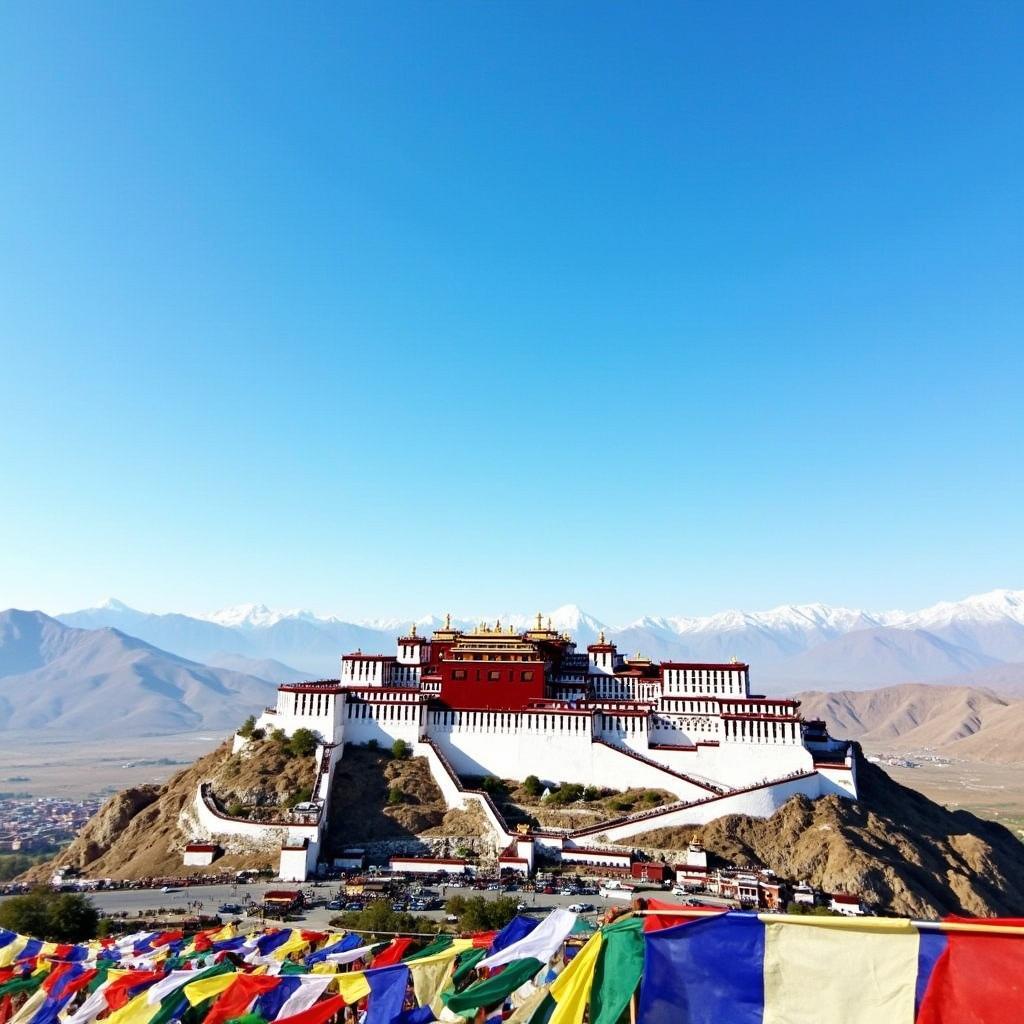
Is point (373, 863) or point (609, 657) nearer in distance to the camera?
point (373, 863)

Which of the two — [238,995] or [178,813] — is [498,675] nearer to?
[178,813]

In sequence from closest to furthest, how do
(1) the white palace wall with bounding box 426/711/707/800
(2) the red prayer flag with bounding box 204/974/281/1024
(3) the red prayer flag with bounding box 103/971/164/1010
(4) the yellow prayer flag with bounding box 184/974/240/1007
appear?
(2) the red prayer flag with bounding box 204/974/281/1024
(4) the yellow prayer flag with bounding box 184/974/240/1007
(3) the red prayer flag with bounding box 103/971/164/1010
(1) the white palace wall with bounding box 426/711/707/800

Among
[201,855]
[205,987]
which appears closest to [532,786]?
[201,855]

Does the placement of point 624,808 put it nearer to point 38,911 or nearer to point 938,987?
point 38,911

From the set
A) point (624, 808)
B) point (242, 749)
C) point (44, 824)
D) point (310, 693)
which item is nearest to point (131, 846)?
point (242, 749)

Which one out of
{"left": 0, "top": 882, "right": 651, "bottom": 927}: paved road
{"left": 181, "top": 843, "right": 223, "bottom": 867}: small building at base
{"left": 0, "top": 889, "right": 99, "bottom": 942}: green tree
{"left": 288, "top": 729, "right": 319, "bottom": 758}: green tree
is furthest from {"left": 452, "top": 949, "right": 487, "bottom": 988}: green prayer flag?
{"left": 288, "top": 729, "right": 319, "bottom": 758}: green tree

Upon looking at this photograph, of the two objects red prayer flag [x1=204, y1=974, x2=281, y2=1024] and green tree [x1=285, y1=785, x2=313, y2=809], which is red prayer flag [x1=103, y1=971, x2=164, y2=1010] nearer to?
red prayer flag [x1=204, y1=974, x2=281, y2=1024]
